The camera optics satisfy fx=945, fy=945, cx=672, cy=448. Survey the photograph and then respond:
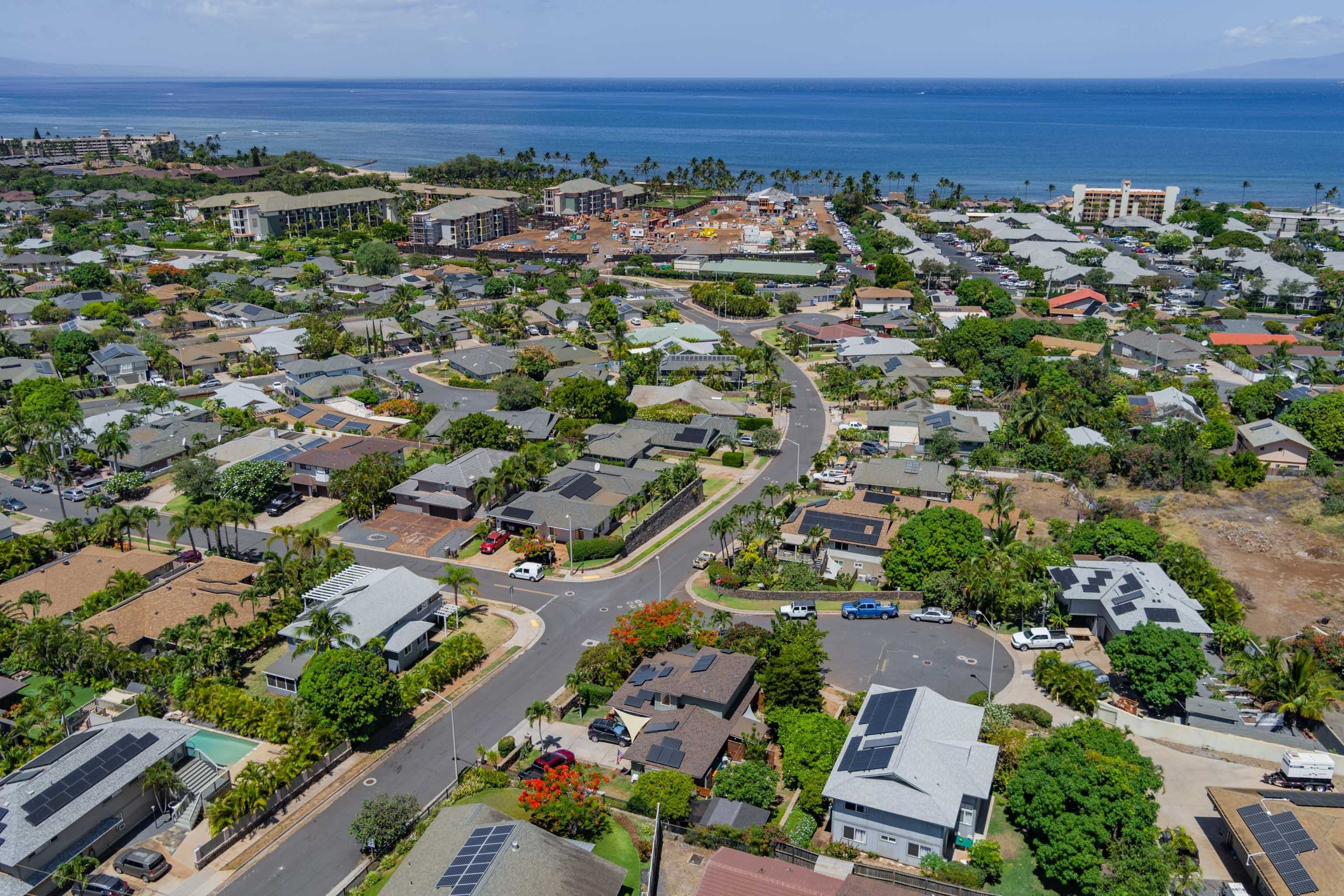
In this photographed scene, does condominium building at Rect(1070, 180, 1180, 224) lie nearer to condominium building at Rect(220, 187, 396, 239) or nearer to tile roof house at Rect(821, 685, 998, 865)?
condominium building at Rect(220, 187, 396, 239)

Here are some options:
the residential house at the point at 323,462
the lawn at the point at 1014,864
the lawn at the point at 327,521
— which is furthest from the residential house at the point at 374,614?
the lawn at the point at 1014,864

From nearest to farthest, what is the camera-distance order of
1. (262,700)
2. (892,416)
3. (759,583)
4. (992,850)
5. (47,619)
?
1. (992,850)
2. (262,700)
3. (47,619)
4. (759,583)
5. (892,416)

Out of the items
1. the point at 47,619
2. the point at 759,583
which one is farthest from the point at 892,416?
the point at 47,619

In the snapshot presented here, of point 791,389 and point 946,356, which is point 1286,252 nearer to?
point 946,356

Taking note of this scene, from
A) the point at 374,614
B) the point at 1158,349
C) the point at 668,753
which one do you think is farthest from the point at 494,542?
the point at 1158,349

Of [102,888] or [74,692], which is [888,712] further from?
[74,692]

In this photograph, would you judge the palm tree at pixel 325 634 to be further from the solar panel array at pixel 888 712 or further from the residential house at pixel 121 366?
the residential house at pixel 121 366

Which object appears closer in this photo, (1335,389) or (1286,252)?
(1335,389)
